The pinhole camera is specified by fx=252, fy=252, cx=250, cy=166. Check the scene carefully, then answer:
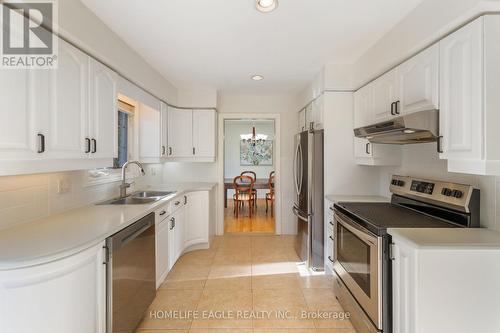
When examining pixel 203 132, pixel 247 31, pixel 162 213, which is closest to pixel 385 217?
pixel 247 31

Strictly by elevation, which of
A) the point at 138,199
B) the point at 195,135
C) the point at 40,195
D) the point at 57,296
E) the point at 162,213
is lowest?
the point at 57,296

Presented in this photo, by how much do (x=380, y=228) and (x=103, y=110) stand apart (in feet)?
7.26

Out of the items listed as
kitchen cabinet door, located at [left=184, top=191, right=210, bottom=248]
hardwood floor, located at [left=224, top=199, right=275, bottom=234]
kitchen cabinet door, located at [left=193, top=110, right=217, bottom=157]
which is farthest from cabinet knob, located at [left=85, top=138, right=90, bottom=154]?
hardwood floor, located at [left=224, top=199, right=275, bottom=234]

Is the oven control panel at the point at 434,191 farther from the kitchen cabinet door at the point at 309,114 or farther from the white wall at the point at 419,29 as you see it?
the kitchen cabinet door at the point at 309,114

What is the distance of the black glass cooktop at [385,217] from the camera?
170 centimetres

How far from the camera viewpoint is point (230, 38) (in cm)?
227

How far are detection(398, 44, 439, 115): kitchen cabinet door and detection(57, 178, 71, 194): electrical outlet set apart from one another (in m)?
2.70

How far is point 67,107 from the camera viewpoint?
5.25ft

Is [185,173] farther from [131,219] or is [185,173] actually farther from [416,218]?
[416,218]

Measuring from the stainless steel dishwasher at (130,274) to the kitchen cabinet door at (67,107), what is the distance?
0.64 metres

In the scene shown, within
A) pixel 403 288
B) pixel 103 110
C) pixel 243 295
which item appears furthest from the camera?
pixel 243 295

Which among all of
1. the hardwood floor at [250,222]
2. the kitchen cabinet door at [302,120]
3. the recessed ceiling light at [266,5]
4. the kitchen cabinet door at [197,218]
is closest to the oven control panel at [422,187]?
the recessed ceiling light at [266,5]

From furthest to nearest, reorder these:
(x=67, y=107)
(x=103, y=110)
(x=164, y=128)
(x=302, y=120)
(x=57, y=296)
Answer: (x=302, y=120), (x=164, y=128), (x=103, y=110), (x=67, y=107), (x=57, y=296)

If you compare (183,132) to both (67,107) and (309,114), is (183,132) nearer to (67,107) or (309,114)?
(309,114)
